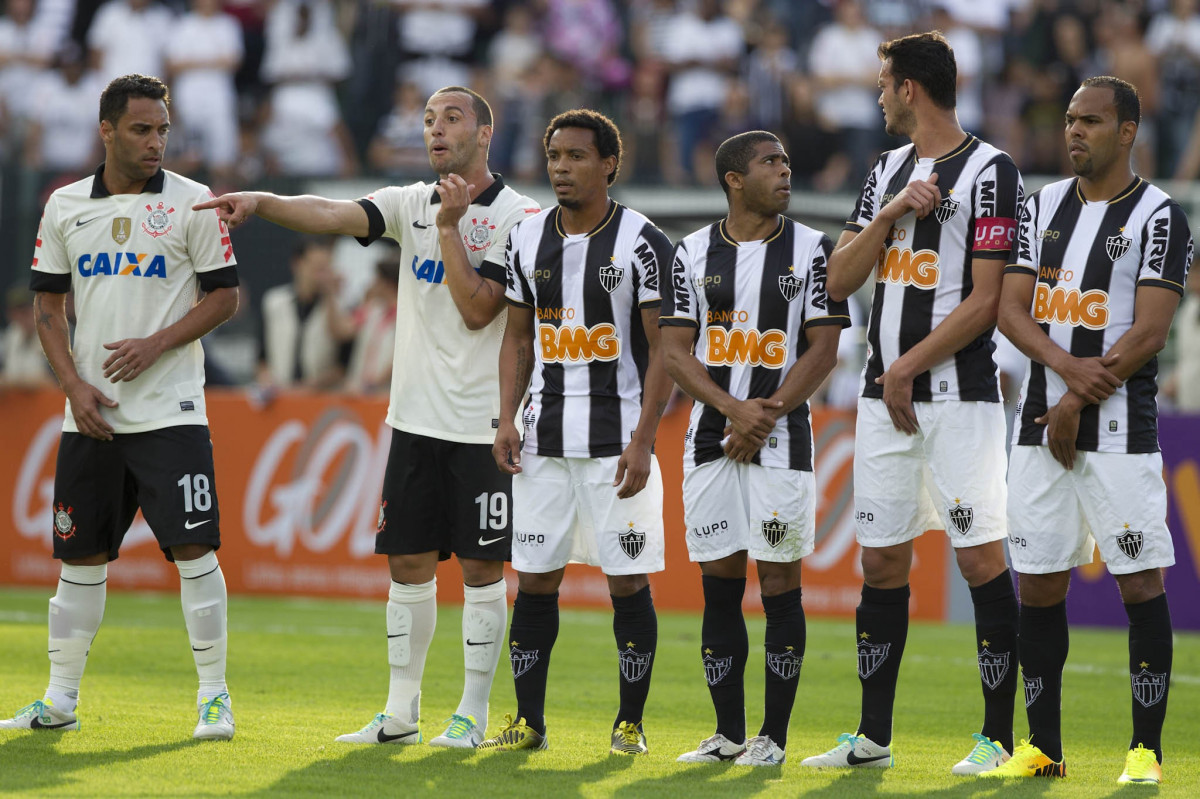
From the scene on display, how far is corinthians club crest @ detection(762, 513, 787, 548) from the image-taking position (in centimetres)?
600

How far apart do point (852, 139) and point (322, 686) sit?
10052 millimetres

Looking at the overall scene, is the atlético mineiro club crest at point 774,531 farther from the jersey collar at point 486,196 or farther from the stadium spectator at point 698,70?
the stadium spectator at point 698,70

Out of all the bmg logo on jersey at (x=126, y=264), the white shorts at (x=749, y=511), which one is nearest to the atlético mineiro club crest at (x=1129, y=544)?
the white shorts at (x=749, y=511)

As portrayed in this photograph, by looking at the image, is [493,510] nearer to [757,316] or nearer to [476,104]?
[757,316]

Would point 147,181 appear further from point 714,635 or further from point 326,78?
point 326,78

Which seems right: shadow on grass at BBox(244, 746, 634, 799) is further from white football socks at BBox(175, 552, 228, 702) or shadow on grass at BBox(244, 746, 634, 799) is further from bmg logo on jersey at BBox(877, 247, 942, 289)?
bmg logo on jersey at BBox(877, 247, 942, 289)

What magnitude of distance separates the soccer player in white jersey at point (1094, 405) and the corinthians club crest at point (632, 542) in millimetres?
1416

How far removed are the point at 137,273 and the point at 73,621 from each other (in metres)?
1.48

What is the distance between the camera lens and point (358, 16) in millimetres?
17984

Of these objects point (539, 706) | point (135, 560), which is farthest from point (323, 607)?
point (539, 706)

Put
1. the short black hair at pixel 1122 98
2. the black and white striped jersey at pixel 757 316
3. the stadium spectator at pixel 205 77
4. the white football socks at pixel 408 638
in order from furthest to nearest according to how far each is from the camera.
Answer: the stadium spectator at pixel 205 77, the white football socks at pixel 408 638, the black and white striped jersey at pixel 757 316, the short black hair at pixel 1122 98

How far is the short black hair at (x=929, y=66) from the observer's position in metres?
6.05

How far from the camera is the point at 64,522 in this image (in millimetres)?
6469

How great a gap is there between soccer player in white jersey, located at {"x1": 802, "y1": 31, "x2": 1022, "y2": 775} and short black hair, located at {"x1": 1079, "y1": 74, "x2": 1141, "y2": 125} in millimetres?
421
